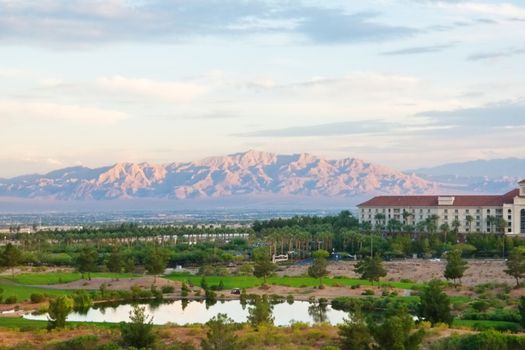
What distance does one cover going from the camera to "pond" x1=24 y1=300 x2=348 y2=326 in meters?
60.6

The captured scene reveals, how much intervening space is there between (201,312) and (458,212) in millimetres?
82773

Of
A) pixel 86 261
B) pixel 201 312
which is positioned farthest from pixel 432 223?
pixel 201 312

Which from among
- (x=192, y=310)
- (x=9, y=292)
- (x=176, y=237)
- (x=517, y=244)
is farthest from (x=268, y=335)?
(x=176, y=237)

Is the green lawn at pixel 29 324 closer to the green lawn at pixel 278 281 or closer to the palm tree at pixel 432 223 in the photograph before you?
the green lawn at pixel 278 281

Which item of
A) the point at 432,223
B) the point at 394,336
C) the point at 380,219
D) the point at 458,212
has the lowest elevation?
the point at 394,336

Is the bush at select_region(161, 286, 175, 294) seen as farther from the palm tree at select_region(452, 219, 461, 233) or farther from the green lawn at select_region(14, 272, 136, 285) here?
the palm tree at select_region(452, 219, 461, 233)

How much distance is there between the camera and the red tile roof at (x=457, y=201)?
137m

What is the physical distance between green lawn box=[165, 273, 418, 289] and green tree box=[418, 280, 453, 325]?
25.8m

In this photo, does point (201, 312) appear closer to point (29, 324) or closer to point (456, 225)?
point (29, 324)

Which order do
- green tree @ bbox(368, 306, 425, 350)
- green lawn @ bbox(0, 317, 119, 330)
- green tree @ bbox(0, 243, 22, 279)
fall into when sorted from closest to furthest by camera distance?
green tree @ bbox(368, 306, 425, 350) < green lawn @ bbox(0, 317, 119, 330) < green tree @ bbox(0, 243, 22, 279)

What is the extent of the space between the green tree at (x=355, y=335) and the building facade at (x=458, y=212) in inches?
3630

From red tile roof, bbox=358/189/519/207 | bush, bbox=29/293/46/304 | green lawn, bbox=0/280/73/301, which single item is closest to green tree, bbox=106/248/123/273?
green lawn, bbox=0/280/73/301

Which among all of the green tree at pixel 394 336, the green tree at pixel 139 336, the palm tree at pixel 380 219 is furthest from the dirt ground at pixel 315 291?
the palm tree at pixel 380 219

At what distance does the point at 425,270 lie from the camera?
96062mm
